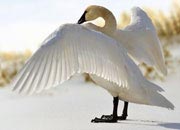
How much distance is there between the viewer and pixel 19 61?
1238 centimetres

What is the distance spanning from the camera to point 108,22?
7.26 metres

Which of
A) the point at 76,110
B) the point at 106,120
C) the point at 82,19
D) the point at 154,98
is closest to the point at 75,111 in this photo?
the point at 76,110

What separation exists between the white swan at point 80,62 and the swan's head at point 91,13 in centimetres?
103

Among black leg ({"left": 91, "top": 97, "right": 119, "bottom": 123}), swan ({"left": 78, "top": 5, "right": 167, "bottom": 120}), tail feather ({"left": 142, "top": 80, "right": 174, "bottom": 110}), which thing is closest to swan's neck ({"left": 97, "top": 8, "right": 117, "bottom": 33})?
swan ({"left": 78, "top": 5, "right": 167, "bottom": 120})

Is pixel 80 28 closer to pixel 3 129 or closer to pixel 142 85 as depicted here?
pixel 142 85

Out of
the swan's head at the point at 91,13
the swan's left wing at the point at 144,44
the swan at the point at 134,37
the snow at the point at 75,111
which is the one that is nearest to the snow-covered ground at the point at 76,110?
the snow at the point at 75,111

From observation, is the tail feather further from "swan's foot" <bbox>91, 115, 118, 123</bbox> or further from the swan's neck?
the swan's neck

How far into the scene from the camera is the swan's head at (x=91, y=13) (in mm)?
7418

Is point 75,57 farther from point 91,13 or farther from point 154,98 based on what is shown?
point 91,13

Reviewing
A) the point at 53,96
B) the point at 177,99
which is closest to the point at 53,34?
the point at 177,99

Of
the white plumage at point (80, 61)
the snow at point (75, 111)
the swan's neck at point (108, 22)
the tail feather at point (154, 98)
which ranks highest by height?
the swan's neck at point (108, 22)

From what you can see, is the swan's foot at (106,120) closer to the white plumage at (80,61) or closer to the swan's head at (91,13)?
the white plumage at (80,61)

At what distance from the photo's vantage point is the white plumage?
598 cm

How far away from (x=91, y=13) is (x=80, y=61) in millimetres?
1285
